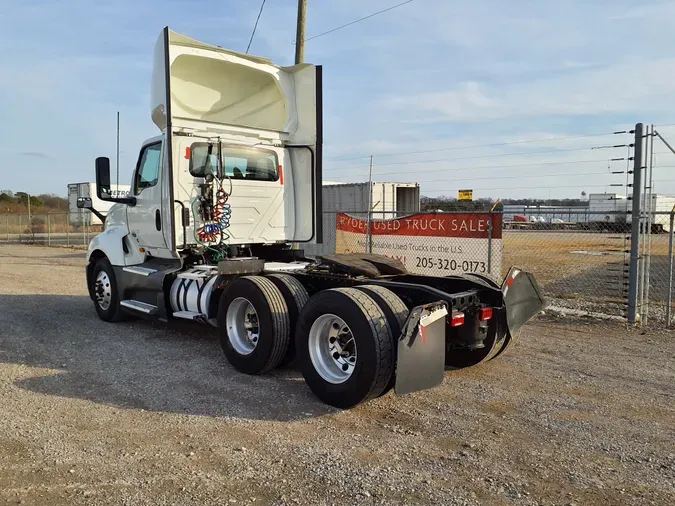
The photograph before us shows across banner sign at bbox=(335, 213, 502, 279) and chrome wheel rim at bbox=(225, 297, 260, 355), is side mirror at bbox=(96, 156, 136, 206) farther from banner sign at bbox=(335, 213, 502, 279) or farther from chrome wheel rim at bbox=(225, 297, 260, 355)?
banner sign at bbox=(335, 213, 502, 279)

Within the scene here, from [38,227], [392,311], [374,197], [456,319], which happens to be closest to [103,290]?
[392,311]

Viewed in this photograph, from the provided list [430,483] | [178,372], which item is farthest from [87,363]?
[430,483]

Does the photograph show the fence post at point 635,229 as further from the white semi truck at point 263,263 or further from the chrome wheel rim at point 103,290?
the chrome wheel rim at point 103,290

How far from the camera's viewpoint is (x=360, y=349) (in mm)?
4504

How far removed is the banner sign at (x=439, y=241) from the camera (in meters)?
9.67

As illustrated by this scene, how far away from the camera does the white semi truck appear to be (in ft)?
15.2

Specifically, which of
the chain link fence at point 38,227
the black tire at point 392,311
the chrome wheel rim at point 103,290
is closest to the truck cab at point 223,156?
the chrome wheel rim at point 103,290

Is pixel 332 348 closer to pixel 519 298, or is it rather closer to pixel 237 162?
pixel 519 298

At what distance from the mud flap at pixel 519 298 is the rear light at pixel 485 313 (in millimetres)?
188

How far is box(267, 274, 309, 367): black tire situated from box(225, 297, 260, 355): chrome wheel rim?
1.42ft

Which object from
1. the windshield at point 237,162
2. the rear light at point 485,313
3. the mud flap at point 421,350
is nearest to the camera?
the mud flap at point 421,350

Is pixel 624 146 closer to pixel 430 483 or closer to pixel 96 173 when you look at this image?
pixel 430 483

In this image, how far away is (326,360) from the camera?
5.06 metres

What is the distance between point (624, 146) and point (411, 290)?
5518mm
